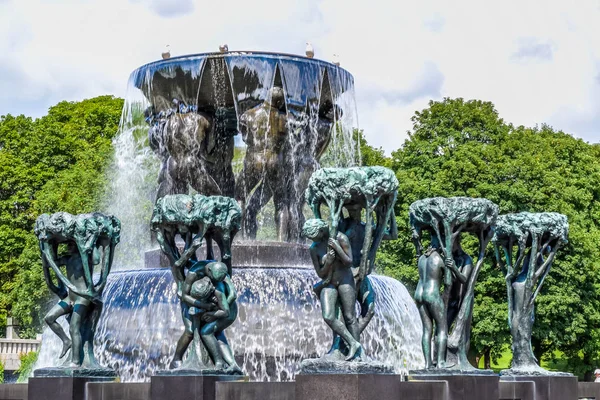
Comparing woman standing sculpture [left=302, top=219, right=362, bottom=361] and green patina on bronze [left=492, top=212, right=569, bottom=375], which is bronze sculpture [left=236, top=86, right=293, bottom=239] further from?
woman standing sculpture [left=302, top=219, right=362, bottom=361]

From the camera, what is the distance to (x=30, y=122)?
5100cm

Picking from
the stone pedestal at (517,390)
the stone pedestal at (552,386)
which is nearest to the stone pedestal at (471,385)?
the stone pedestal at (517,390)

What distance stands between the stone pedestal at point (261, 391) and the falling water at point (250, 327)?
3.92m

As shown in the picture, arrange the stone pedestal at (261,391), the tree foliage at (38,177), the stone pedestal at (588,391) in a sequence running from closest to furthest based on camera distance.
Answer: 1. the stone pedestal at (261,391)
2. the stone pedestal at (588,391)
3. the tree foliage at (38,177)

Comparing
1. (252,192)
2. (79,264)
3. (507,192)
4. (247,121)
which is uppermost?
(507,192)

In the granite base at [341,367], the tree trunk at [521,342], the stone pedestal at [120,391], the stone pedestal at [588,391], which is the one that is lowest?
the stone pedestal at [588,391]

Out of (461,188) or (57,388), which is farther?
(461,188)

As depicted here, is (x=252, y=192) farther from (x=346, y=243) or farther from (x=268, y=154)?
(x=346, y=243)

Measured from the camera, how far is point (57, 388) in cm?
1469

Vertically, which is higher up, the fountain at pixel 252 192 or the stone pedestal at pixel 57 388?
the fountain at pixel 252 192

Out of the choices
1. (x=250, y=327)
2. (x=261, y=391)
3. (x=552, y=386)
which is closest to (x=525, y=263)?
(x=552, y=386)

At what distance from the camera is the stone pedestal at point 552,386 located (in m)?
16.4

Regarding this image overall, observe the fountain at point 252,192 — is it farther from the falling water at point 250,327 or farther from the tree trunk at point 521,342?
the tree trunk at point 521,342

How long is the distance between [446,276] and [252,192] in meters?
6.44
